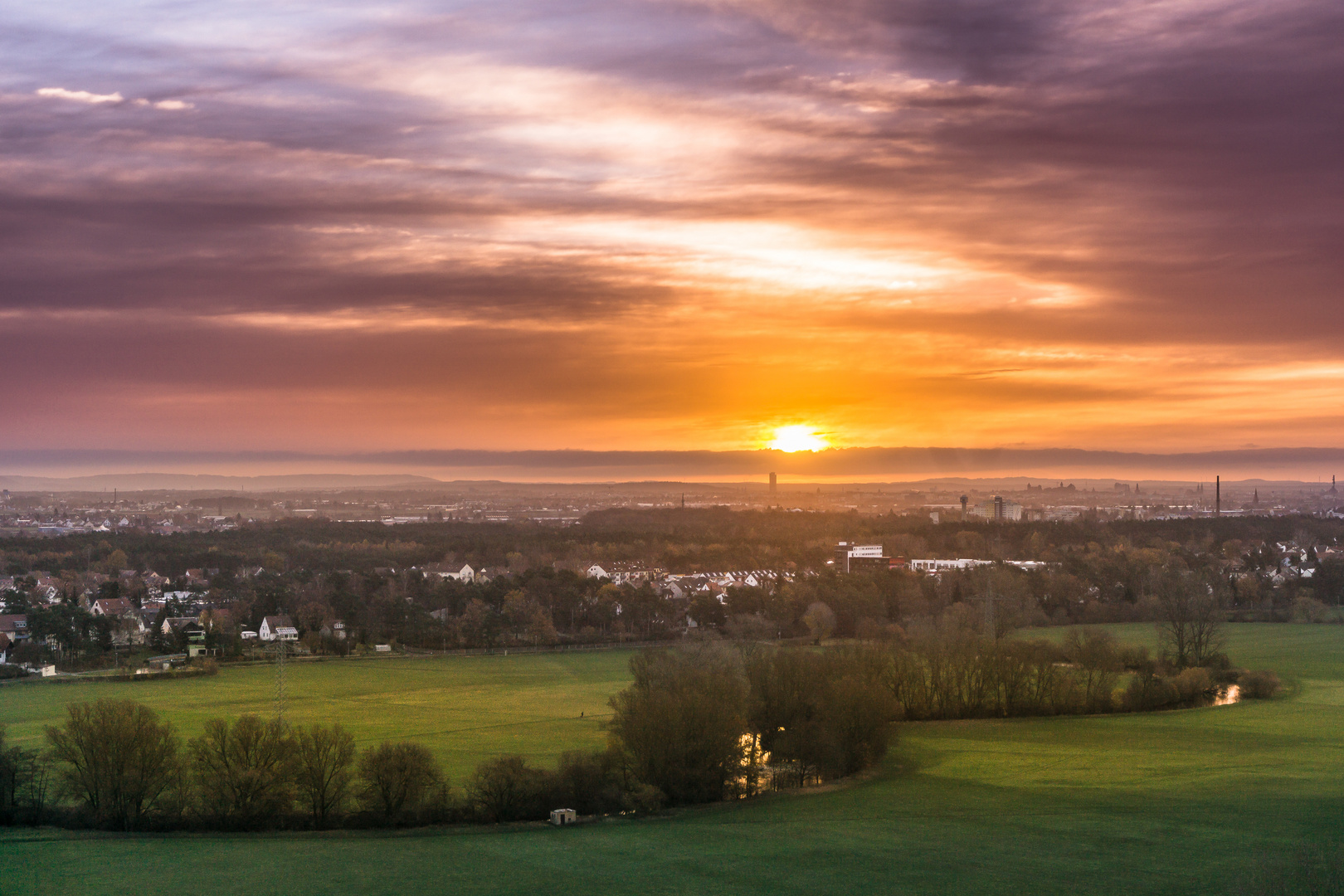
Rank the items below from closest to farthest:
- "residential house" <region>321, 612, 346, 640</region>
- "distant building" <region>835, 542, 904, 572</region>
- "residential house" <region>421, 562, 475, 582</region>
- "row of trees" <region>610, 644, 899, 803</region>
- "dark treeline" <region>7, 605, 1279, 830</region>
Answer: "dark treeline" <region>7, 605, 1279, 830</region>
"row of trees" <region>610, 644, 899, 803</region>
"residential house" <region>321, 612, 346, 640</region>
"residential house" <region>421, 562, 475, 582</region>
"distant building" <region>835, 542, 904, 572</region>

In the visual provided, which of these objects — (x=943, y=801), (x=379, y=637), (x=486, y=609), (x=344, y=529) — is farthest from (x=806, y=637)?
(x=344, y=529)

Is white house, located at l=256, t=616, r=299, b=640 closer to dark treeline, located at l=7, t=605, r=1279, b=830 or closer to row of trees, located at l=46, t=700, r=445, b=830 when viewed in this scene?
dark treeline, located at l=7, t=605, r=1279, b=830

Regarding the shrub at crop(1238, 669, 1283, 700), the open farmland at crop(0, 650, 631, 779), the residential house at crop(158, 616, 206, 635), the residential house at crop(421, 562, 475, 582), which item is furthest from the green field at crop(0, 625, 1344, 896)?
the residential house at crop(421, 562, 475, 582)

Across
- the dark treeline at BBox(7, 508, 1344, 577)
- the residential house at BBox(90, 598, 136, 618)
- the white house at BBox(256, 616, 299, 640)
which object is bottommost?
the white house at BBox(256, 616, 299, 640)

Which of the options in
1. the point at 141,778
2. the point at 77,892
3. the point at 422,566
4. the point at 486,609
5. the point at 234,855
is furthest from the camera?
the point at 422,566

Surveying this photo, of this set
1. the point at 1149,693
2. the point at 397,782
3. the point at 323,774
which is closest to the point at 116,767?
the point at 323,774

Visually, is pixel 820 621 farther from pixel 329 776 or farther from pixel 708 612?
pixel 329 776

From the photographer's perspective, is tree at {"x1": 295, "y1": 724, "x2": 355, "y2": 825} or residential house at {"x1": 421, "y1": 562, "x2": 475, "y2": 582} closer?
tree at {"x1": 295, "y1": 724, "x2": 355, "y2": 825}

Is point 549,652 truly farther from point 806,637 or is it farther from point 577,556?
point 577,556
